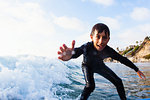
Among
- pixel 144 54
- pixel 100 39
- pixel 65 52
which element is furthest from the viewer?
pixel 144 54

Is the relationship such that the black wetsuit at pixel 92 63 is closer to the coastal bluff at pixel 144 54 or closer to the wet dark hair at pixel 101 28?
the wet dark hair at pixel 101 28

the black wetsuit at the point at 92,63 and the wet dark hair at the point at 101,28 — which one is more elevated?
the wet dark hair at the point at 101,28

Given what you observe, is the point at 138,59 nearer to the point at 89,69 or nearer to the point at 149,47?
the point at 149,47

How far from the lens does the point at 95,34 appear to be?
7.44 feet

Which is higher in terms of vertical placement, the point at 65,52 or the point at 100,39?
the point at 100,39

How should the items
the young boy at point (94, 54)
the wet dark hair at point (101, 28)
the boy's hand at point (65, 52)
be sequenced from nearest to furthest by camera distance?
the boy's hand at point (65, 52), the young boy at point (94, 54), the wet dark hair at point (101, 28)

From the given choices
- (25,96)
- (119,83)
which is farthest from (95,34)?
(25,96)

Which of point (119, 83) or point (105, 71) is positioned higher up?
point (105, 71)

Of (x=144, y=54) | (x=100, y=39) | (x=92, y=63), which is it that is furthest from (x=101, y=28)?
(x=144, y=54)

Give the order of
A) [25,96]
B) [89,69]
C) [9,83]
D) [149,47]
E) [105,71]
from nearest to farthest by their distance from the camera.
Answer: [89,69]
[105,71]
[25,96]
[9,83]
[149,47]

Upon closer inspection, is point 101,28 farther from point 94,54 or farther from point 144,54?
point 144,54

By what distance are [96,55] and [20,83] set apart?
272 centimetres

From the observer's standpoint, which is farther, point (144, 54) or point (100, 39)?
point (144, 54)

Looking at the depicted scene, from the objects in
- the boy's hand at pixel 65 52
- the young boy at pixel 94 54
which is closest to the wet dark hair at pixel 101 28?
the young boy at pixel 94 54
